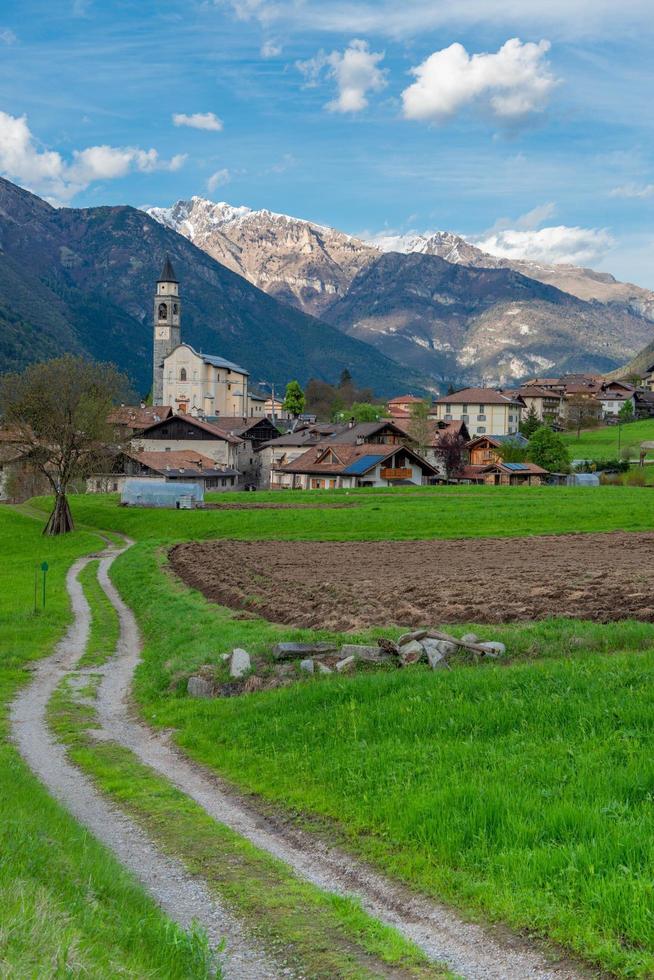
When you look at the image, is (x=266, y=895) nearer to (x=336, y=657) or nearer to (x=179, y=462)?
(x=336, y=657)

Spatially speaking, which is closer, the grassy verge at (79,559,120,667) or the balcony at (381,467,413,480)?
the grassy verge at (79,559,120,667)

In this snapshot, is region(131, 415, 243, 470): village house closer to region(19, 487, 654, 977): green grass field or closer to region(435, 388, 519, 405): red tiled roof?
region(435, 388, 519, 405): red tiled roof

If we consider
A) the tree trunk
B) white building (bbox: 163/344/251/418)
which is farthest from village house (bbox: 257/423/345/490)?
the tree trunk

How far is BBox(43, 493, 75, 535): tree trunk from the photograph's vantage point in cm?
7525

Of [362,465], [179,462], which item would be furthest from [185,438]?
[362,465]

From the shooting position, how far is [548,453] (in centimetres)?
13388

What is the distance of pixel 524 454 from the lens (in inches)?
5468

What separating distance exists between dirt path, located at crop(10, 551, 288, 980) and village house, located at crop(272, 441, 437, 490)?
9050 centimetres

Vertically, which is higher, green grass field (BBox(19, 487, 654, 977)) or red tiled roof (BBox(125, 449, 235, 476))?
red tiled roof (BBox(125, 449, 235, 476))

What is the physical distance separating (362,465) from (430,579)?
7847cm

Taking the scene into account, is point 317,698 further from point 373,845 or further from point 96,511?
point 96,511

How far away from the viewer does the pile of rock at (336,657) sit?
814 inches

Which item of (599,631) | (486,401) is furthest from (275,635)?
(486,401)

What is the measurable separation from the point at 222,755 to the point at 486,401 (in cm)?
17004
